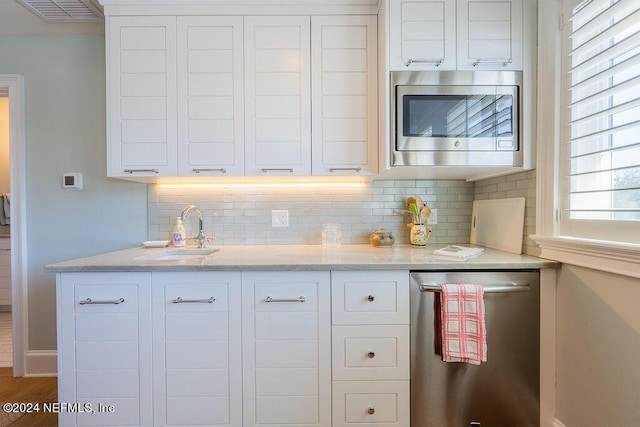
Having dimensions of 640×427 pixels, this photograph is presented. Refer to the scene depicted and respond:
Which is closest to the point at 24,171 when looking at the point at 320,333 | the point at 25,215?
the point at 25,215

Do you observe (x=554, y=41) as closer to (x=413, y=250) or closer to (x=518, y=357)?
(x=413, y=250)

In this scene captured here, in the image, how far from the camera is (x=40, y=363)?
2164mm

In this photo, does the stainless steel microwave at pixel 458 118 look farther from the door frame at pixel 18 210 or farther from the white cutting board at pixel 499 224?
the door frame at pixel 18 210

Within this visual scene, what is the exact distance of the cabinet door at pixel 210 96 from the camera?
178 centimetres

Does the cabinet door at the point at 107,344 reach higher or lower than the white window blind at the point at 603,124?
lower

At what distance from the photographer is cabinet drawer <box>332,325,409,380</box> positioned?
1.48 m

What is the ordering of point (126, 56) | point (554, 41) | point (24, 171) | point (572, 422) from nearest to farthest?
point (572, 422), point (554, 41), point (126, 56), point (24, 171)

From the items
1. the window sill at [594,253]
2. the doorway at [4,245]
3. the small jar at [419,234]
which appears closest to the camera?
the window sill at [594,253]

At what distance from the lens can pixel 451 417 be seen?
148 centimetres

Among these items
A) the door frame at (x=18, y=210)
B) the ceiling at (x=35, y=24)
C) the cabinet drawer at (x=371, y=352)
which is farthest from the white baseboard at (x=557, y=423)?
the ceiling at (x=35, y=24)

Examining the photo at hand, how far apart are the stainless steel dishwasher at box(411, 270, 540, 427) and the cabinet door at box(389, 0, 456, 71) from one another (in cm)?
109

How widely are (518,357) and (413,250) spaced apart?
738 mm

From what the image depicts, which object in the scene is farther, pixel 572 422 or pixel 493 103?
pixel 493 103

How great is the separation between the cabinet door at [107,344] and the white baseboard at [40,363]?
0.95 m
